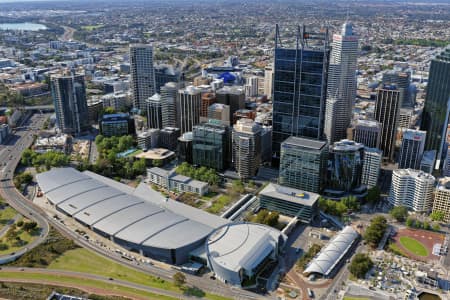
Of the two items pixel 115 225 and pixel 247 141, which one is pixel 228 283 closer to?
pixel 115 225

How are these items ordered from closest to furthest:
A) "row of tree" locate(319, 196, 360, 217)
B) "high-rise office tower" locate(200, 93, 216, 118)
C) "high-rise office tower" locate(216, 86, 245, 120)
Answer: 1. "row of tree" locate(319, 196, 360, 217)
2. "high-rise office tower" locate(200, 93, 216, 118)
3. "high-rise office tower" locate(216, 86, 245, 120)

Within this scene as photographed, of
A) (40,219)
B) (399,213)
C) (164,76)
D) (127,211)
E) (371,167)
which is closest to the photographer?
(127,211)

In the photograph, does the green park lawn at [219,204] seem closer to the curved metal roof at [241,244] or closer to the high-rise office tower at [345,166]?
the curved metal roof at [241,244]

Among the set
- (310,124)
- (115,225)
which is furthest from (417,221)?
(115,225)

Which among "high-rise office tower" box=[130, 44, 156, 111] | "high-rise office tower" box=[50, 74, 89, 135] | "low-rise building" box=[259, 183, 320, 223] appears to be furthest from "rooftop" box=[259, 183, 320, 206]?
"high-rise office tower" box=[130, 44, 156, 111]

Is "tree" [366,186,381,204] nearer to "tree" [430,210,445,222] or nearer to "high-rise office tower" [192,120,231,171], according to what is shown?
"tree" [430,210,445,222]

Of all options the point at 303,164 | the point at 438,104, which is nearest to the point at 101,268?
the point at 303,164

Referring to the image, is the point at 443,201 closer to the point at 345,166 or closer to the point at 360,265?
the point at 345,166
